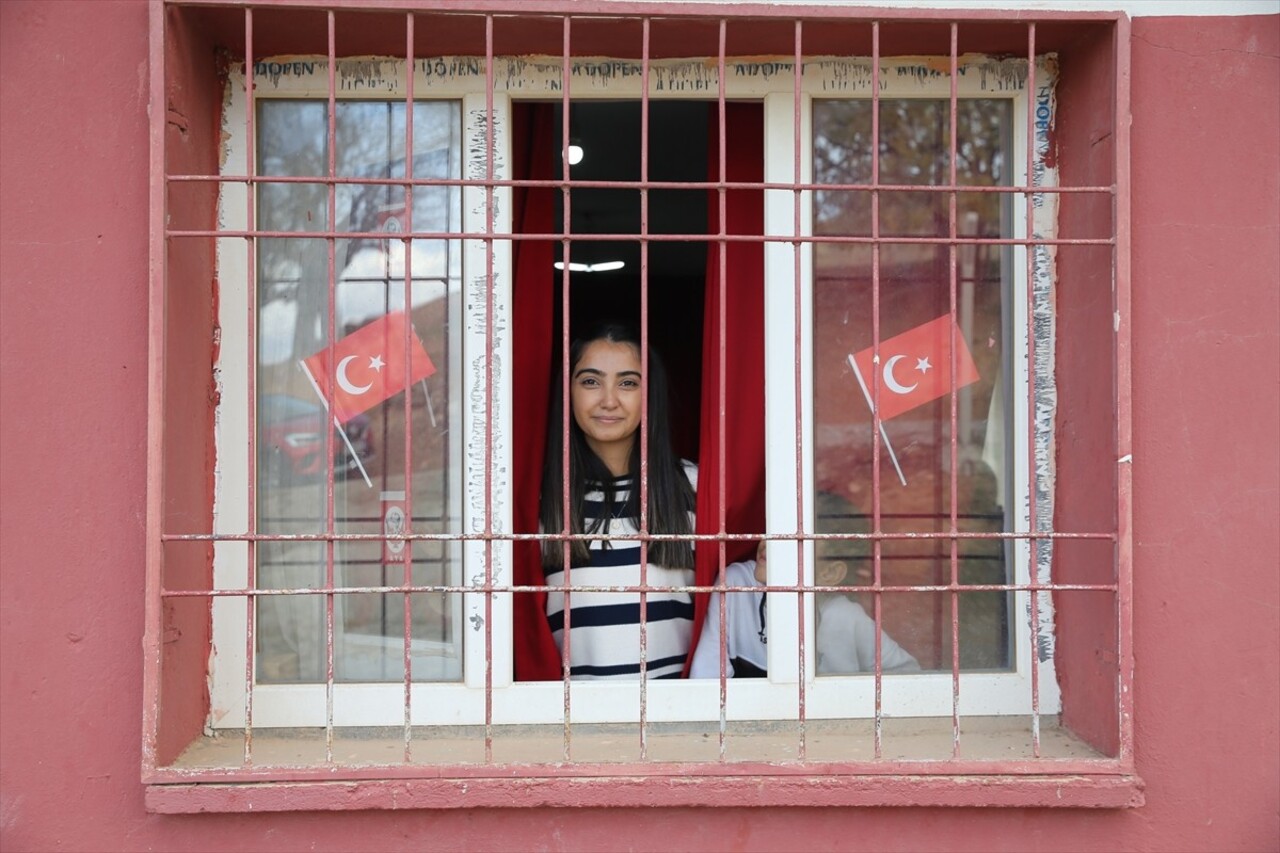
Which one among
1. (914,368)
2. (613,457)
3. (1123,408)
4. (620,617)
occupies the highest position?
(914,368)

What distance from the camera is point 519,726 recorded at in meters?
2.62

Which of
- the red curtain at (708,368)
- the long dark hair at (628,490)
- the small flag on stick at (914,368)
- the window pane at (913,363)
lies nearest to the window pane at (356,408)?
the red curtain at (708,368)

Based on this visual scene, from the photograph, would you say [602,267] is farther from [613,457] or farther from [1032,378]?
[1032,378]

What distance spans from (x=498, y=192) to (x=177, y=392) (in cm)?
84

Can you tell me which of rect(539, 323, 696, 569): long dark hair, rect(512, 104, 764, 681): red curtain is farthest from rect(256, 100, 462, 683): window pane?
rect(539, 323, 696, 569): long dark hair

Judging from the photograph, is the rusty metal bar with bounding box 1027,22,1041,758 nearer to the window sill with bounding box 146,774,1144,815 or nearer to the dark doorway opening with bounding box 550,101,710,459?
A: the window sill with bounding box 146,774,1144,815

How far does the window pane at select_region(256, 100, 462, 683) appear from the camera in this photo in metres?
2.68

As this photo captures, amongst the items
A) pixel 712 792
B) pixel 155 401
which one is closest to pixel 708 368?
pixel 712 792

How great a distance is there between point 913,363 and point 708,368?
1.76 feet

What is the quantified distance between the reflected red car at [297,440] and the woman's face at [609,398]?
708 mm

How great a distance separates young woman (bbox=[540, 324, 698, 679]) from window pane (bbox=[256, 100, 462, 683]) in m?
0.43

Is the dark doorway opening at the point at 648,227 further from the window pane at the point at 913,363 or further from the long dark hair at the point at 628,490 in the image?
the window pane at the point at 913,363

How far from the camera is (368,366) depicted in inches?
106

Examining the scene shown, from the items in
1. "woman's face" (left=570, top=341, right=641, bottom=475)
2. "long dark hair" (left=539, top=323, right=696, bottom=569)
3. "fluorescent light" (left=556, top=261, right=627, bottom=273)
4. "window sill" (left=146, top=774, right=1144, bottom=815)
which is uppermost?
"fluorescent light" (left=556, top=261, right=627, bottom=273)
